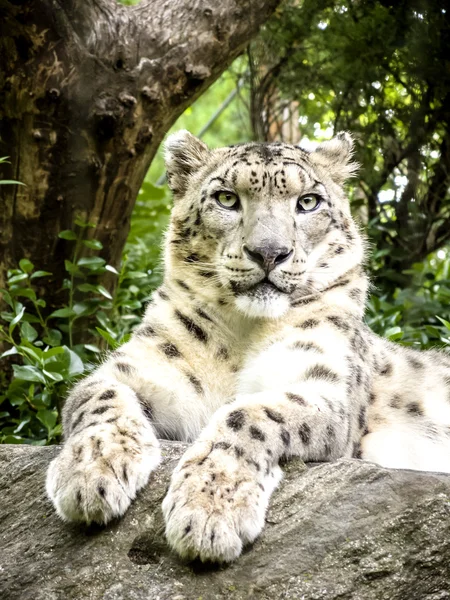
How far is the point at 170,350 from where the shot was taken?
4512mm

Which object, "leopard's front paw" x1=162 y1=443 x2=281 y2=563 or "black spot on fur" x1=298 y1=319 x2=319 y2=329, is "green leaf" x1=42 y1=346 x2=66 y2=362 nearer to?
"black spot on fur" x1=298 y1=319 x2=319 y2=329

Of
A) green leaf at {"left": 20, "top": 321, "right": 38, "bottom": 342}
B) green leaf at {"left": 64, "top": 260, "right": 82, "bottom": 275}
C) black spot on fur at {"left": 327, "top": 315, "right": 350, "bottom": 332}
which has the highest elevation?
black spot on fur at {"left": 327, "top": 315, "right": 350, "bottom": 332}

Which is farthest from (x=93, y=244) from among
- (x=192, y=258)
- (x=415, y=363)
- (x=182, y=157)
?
(x=415, y=363)

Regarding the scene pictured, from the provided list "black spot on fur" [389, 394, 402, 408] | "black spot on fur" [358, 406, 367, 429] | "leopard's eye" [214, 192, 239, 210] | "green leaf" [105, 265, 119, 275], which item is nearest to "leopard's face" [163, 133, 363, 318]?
"leopard's eye" [214, 192, 239, 210]

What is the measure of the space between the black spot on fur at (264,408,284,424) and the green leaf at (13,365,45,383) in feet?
6.54

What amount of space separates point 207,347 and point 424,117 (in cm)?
379

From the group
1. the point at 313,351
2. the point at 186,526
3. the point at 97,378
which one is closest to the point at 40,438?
the point at 97,378

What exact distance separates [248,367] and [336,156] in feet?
5.61

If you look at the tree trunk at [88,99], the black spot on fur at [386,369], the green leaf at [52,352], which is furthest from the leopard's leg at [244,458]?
the tree trunk at [88,99]

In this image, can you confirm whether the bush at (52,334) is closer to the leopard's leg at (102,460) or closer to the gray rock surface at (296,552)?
the leopard's leg at (102,460)

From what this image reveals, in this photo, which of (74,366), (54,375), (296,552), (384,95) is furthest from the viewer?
(384,95)

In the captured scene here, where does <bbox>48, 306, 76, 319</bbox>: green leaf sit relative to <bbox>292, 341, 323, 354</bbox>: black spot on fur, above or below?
below

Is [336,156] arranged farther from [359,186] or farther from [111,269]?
[359,186]

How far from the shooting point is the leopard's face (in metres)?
4.36
